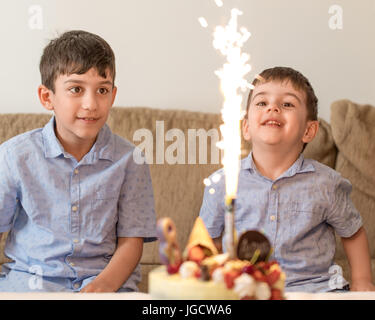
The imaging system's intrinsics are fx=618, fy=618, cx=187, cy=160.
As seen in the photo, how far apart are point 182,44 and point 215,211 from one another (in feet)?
2.89

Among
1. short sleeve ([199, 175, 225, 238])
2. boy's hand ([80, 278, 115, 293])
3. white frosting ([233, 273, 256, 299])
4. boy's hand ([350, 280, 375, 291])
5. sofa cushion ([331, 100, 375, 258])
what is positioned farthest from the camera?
sofa cushion ([331, 100, 375, 258])

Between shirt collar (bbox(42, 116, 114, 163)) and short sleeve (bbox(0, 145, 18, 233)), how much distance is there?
10cm

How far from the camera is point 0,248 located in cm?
201

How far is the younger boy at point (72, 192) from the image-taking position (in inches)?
58.1

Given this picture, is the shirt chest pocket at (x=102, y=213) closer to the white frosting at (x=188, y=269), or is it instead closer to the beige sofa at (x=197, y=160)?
the beige sofa at (x=197, y=160)

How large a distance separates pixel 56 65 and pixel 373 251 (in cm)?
122

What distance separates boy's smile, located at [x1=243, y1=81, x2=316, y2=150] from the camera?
1546 millimetres

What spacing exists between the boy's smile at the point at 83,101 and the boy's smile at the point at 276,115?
0.37 m

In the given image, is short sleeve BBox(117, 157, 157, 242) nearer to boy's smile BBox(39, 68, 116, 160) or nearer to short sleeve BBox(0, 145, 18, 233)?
boy's smile BBox(39, 68, 116, 160)

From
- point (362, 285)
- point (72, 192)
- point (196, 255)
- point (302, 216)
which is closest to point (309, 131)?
point (302, 216)

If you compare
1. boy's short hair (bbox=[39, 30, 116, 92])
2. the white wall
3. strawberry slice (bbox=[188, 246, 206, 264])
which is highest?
the white wall

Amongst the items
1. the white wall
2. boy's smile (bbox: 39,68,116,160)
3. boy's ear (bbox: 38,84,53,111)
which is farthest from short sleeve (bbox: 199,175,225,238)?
the white wall

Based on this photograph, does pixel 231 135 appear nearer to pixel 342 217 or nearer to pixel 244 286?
pixel 244 286
